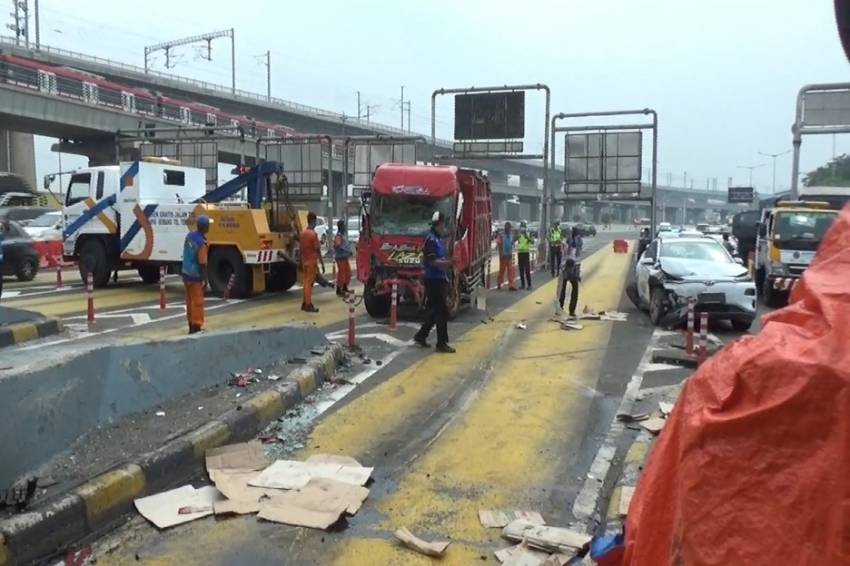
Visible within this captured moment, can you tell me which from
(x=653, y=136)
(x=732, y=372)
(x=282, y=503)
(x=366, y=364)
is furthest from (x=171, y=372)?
(x=653, y=136)

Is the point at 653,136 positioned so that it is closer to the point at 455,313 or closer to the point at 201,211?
the point at 455,313

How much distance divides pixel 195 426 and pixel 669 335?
28.2ft

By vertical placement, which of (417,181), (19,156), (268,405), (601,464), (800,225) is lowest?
(601,464)

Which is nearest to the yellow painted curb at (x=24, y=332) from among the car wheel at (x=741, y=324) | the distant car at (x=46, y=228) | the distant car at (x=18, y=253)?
the distant car at (x=18, y=253)

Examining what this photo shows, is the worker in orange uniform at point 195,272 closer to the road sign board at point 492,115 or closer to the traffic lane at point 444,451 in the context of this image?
the traffic lane at point 444,451

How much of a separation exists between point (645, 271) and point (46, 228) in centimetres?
2129

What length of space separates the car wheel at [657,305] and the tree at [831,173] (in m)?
68.1

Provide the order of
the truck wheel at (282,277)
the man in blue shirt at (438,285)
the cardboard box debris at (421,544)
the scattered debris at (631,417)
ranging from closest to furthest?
the cardboard box debris at (421,544) → the scattered debris at (631,417) → the man in blue shirt at (438,285) → the truck wheel at (282,277)

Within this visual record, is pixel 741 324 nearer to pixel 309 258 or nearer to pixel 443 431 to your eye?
pixel 309 258

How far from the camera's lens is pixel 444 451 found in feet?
20.7

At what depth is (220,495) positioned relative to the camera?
17.1 ft

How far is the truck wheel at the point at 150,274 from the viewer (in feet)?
63.1

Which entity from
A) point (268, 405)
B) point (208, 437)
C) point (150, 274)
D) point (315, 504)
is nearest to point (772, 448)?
point (315, 504)

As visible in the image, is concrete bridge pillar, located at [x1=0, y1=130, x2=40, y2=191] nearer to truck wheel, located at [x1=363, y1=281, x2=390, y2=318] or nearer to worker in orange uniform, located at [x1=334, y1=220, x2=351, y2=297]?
worker in orange uniform, located at [x1=334, y1=220, x2=351, y2=297]
